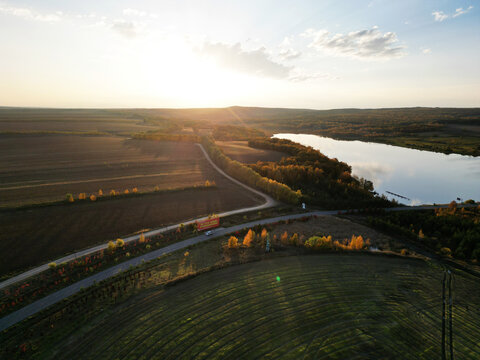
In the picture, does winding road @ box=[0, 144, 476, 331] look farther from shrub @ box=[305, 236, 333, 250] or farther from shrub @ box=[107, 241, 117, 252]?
shrub @ box=[305, 236, 333, 250]

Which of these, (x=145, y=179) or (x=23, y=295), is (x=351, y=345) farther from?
(x=145, y=179)

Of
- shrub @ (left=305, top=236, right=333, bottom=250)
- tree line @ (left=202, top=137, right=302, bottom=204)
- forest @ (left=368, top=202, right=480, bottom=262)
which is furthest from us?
tree line @ (left=202, top=137, right=302, bottom=204)

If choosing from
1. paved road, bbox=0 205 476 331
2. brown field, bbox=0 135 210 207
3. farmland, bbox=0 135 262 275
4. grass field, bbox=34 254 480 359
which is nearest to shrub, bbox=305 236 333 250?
grass field, bbox=34 254 480 359

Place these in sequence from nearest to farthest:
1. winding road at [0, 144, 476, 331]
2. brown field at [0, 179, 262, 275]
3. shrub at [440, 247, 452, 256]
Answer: winding road at [0, 144, 476, 331] < brown field at [0, 179, 262, 275] < shrub at [440, 247, 452, 256]

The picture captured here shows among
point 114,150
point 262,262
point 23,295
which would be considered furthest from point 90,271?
point 114,150

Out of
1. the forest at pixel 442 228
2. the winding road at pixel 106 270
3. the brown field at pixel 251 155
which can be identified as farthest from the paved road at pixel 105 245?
the brown field at pixel 251 155

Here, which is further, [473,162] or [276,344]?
[473,162]

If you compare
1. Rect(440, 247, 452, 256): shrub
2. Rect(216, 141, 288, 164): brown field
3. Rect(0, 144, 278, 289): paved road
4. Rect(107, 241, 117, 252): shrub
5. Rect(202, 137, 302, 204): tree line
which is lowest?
Rect(440, 247, 452, 256): shrub
